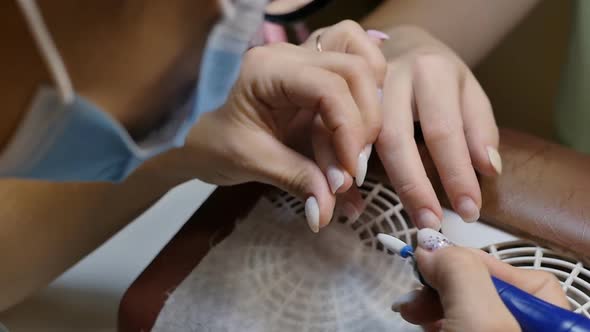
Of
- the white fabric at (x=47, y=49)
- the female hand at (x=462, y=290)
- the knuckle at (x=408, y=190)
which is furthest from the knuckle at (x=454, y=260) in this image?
the white fabric at (x=47, y=49)

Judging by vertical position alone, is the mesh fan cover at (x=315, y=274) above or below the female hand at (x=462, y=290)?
below

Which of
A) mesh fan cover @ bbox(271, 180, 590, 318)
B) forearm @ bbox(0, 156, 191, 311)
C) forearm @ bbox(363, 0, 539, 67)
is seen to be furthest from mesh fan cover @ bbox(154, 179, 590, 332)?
forearm @ bbox(363, 0, 539, 67)

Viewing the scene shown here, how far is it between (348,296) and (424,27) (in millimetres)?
322

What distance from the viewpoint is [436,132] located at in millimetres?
465

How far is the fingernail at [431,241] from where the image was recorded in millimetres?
355

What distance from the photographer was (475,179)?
45 centimetres

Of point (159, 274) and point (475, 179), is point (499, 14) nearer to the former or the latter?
point (475, 179)

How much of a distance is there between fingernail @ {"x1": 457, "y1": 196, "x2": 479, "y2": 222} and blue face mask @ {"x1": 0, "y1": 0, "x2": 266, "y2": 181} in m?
0.24

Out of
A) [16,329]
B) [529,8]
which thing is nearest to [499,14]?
[529,8]

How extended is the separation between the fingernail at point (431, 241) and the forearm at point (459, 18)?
0.91 feet

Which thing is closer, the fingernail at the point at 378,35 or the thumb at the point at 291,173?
the thumb at the point at 291,173

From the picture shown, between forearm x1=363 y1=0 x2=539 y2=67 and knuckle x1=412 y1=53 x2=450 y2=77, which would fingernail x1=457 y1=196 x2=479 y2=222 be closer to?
knuckle x1=412 y1=53 x2=450 y2=77

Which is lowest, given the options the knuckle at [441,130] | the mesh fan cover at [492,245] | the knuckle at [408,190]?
the mesh fan cover at [492,245]

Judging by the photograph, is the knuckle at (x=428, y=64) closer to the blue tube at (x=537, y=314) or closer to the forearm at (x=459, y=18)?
the forearm at (x=459, y=18)
